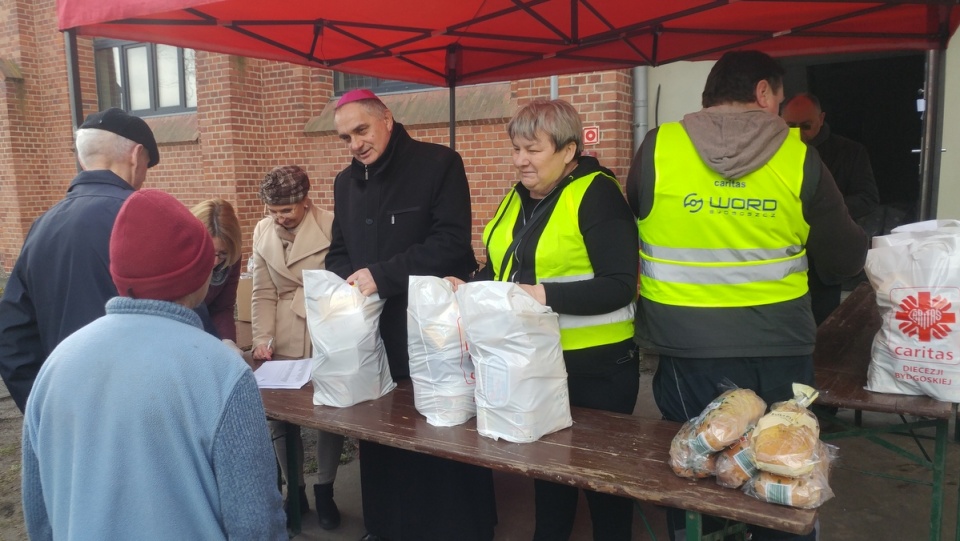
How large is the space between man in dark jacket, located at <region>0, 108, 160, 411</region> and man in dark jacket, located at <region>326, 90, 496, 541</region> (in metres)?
0.78

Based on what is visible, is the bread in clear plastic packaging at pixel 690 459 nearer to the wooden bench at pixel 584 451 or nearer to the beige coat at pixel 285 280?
the wooden bench at pixel 584 451

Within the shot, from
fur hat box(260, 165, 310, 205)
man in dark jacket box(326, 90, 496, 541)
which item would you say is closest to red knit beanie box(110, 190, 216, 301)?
man in dark jacket box(326, 90, 496, 541)

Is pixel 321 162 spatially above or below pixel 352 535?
above

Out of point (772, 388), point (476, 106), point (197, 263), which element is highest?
point (476, 106)

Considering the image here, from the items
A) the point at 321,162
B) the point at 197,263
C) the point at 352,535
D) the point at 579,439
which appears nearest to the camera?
the point at 197,263

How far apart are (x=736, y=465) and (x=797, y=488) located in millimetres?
149

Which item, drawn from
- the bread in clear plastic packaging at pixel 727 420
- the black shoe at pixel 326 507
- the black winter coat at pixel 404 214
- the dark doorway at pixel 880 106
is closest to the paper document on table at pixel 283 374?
the black winter coat at pixel 404 214

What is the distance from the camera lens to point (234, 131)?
7910mm

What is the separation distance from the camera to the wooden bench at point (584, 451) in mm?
1611

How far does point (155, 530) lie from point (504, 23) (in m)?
2.86

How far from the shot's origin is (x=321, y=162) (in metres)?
7.66

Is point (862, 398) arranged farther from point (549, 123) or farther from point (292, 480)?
point (292, 480)

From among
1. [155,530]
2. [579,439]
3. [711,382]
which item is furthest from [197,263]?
[711,382]

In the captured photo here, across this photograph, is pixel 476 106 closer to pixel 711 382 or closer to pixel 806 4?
pixel 806 4
